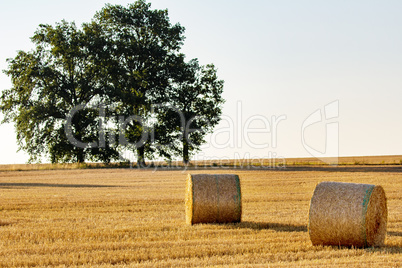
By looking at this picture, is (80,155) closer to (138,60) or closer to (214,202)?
(138,60)

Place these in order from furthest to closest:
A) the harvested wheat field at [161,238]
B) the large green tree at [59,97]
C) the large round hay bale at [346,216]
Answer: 1. the large green tree at [59,97]
2. the large round hay bale at [346,216]
3. the harvested wheat field at [161,238]

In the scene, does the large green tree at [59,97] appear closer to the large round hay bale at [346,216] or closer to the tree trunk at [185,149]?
the tree trunk at [185,149]

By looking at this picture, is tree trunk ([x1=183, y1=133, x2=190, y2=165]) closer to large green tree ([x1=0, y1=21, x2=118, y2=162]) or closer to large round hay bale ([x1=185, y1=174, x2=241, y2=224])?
large green tree ([x1=0, y1=21, x2=118, y2=162])

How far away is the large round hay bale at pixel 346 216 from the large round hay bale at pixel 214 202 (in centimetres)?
257

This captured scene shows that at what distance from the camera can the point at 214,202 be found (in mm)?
10742

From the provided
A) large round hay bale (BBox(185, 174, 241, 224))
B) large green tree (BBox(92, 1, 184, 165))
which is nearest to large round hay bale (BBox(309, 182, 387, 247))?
large round hay bale (BBox(185, 174, 241, 224))

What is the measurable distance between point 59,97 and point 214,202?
28512mm

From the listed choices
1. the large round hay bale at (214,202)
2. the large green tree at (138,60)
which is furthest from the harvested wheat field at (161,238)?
the large green tree at (138,60)

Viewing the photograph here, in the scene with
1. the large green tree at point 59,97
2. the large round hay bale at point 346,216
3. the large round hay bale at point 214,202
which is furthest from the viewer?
the large green tree at point 59,97

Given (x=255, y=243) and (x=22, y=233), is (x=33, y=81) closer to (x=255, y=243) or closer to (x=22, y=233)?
(x=22, y=233)

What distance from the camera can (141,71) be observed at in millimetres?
38250

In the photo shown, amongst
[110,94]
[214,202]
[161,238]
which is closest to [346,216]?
Answer: [161,238]

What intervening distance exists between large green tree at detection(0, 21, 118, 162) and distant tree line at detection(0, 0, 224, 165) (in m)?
0.07

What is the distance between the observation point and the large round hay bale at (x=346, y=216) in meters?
8.07
